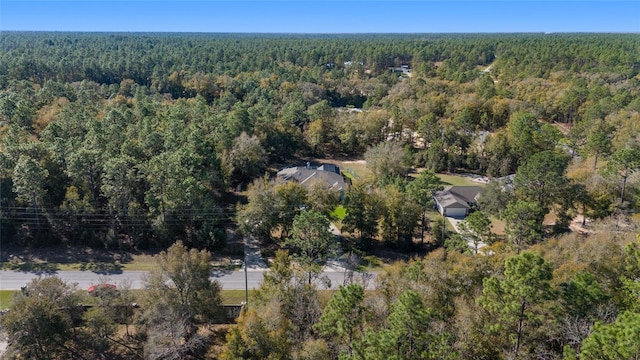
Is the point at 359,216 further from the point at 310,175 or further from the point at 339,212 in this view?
the point at 310,175

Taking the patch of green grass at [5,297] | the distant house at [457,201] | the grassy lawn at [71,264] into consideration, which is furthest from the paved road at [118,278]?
the distant house at [457,201]

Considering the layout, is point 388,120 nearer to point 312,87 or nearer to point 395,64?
point 312,87

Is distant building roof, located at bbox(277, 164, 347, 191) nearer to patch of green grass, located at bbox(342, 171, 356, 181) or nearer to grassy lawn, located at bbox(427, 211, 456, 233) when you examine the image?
patch of green grass, located at bbox(342, 171, 356, 181)

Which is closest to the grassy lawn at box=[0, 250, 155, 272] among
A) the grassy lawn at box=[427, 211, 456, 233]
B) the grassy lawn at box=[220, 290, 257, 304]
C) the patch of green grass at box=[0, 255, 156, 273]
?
the patch of green grass at box=[0, 255, 156, 273]

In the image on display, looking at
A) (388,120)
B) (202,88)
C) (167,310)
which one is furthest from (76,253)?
(202,88)

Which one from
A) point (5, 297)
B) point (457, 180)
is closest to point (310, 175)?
point (457, 180)
